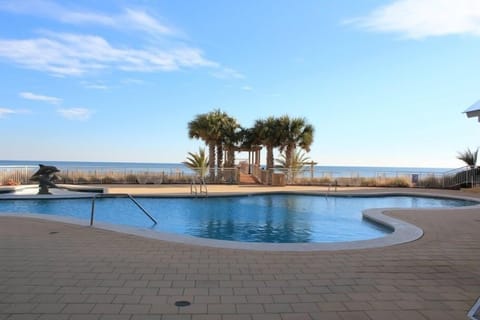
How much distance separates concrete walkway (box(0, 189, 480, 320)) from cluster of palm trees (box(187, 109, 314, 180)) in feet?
51.5

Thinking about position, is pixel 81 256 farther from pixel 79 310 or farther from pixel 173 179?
pixel 173 179

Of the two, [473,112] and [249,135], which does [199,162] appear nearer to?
[249,135]

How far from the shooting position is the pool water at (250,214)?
27.7 ft

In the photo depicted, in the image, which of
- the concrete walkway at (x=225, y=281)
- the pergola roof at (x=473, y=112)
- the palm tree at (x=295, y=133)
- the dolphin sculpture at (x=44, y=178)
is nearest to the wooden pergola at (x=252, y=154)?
the palm tree at (x=295, y=133)

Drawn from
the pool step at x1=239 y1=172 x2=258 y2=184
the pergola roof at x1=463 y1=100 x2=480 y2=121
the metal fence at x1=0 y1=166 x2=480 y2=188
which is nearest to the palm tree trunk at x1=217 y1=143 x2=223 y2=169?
the pool step at x1=239 y1=172 x2=258 y2=184

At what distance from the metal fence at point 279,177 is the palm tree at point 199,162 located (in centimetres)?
30

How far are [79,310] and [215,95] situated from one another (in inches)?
882

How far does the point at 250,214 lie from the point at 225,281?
7.18 meters

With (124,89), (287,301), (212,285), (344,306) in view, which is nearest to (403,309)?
(344,306)

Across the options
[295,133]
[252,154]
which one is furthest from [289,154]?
[252,154]

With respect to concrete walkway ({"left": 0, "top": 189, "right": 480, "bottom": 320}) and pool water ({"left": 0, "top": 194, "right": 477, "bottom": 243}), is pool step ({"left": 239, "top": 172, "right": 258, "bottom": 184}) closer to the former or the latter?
pool water ({"left": 0, "top": 194, "right": 477, "bottom": 243})

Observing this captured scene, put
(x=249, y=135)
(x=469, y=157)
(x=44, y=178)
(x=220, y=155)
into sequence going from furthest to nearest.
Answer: (x=249, y=135), (x=220, y=155), (x=469, y=157), (x=44, y=178)

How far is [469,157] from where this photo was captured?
19.6 metres

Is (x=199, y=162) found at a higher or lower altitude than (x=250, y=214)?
higher
